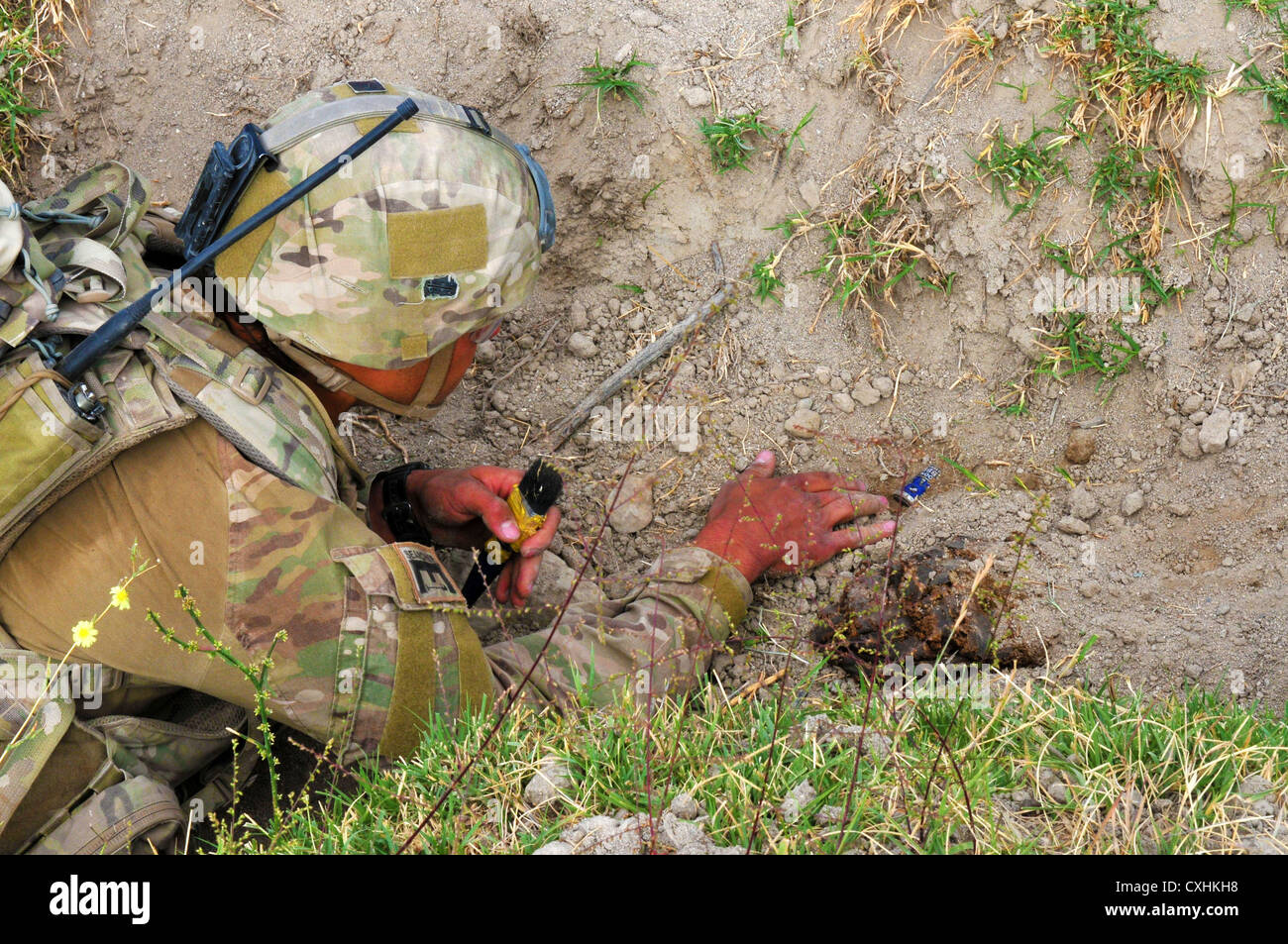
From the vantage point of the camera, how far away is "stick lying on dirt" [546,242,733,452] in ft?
13.4

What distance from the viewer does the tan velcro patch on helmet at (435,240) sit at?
2.82 meters

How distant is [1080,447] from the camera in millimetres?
3537

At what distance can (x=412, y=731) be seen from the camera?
9.13 feet

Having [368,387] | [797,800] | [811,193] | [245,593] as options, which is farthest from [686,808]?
[811,193]

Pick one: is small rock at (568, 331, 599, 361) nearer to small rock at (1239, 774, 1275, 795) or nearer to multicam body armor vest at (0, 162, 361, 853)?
multicam body armor vest at (0, 162, 361, 853)

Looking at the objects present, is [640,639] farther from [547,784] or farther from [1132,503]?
[1132,503]

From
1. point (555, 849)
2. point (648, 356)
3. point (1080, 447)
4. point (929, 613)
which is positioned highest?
point (648, 356)

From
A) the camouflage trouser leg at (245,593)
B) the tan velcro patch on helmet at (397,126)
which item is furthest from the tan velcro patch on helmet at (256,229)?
the camouflage trouser leg at (245,593)

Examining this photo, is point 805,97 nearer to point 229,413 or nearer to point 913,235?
point 913,235

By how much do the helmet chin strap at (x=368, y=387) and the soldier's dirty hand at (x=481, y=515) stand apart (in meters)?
0.29

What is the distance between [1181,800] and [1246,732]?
1.14 ft

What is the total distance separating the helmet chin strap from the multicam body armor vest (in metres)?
0.09

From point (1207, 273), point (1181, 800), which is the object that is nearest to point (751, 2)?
point (1207, 273)

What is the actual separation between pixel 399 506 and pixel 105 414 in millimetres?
1246
